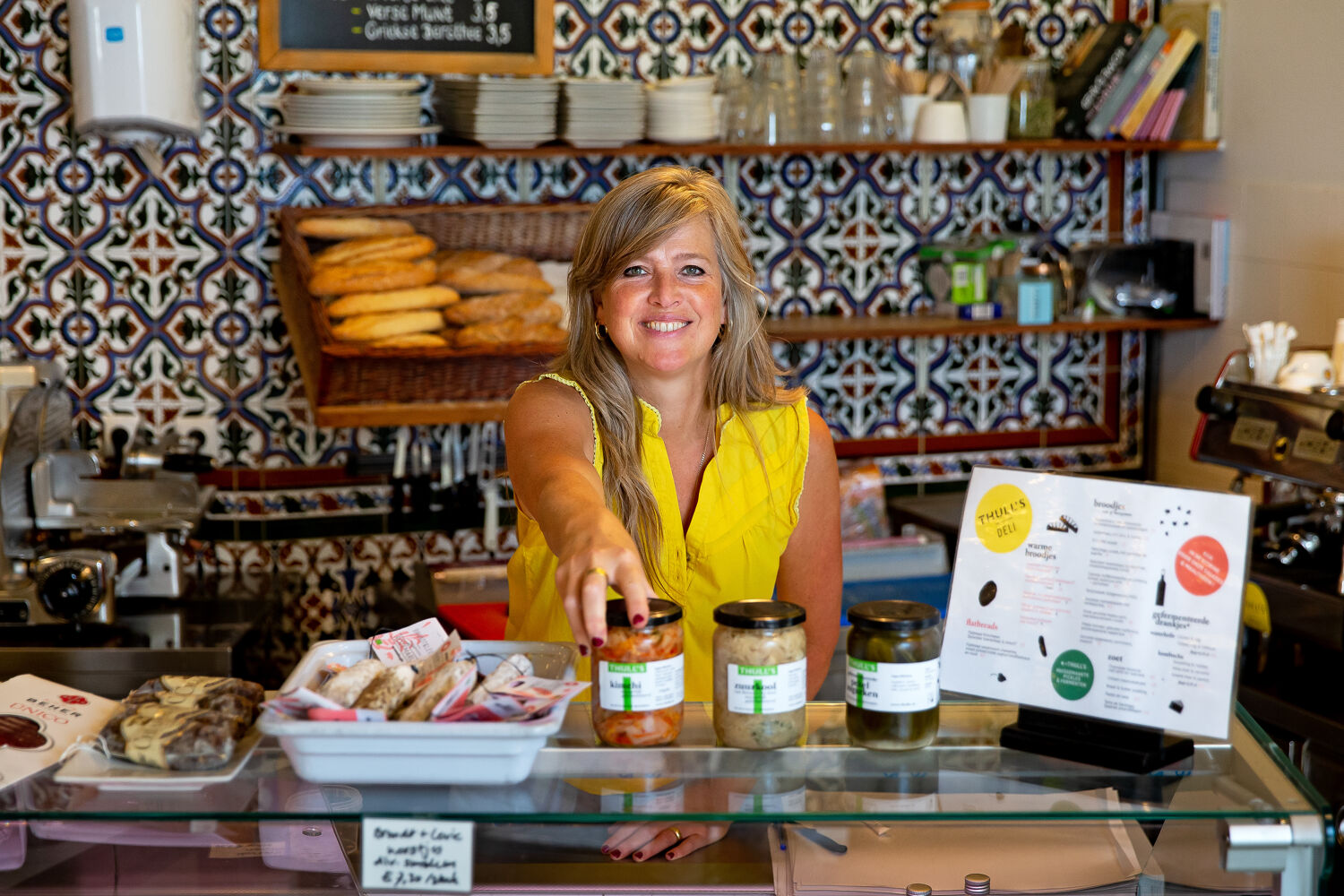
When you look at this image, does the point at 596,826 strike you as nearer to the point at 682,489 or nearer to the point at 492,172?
the point at 682,489

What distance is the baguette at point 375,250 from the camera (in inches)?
125

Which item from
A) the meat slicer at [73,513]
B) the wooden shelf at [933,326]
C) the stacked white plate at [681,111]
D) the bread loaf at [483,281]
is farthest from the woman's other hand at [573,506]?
the wooden shelf at [933,326]

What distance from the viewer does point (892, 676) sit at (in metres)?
1.27

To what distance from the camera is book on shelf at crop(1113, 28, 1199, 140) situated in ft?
11.9

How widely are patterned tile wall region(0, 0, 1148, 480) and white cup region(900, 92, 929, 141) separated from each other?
0.79ft

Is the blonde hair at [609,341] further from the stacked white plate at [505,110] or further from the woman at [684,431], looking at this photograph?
the stacked white plate at [505,110]

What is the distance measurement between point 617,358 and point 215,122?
6.71 ft

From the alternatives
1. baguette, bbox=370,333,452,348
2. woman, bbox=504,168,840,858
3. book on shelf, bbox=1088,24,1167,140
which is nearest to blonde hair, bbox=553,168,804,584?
woman, bbox=504,168,840,858

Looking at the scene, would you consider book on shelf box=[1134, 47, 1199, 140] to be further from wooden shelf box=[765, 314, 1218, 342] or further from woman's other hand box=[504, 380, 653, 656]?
woman's other hand box=[504, 380, 653, 656]

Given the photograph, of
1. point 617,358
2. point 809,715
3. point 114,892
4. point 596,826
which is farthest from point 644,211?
point 114,892

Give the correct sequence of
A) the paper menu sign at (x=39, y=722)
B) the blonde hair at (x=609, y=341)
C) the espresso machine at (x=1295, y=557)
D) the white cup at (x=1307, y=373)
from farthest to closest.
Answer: the white cup at (x=1307, y=373) < the espresso machine at (x=1295, y=557) < the blonde hair at (x=609, y=341) < the paper menu sign at (x=39, y=722)

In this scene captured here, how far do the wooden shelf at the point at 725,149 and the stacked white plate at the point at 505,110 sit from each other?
0.12 feet

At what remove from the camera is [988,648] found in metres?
1.34

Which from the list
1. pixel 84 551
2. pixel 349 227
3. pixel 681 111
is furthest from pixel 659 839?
pixel 681 111
